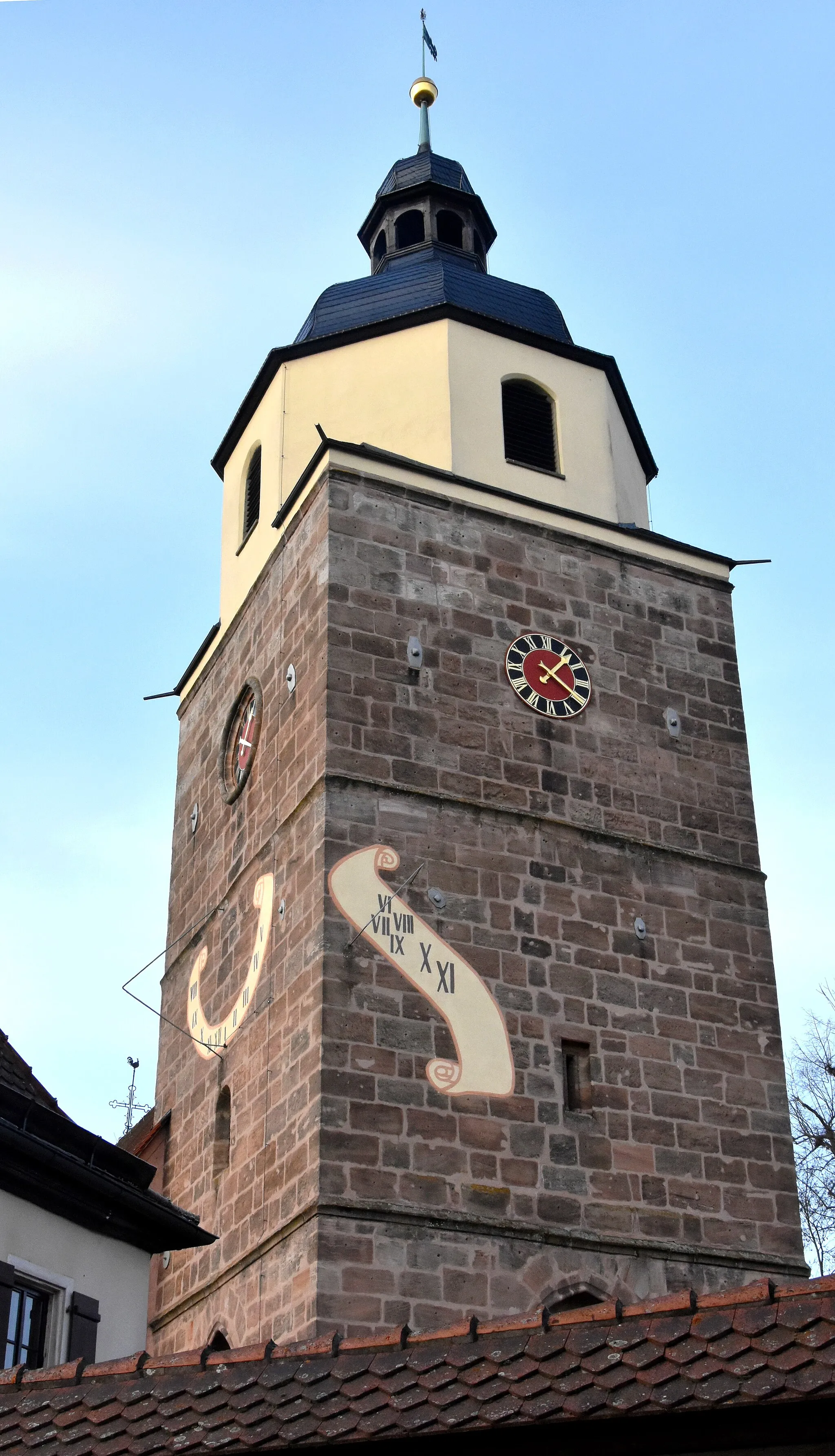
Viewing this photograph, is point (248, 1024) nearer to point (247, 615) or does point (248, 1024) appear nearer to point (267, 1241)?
point (267, 1241)

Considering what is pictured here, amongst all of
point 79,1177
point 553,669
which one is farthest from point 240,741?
point 79,1177

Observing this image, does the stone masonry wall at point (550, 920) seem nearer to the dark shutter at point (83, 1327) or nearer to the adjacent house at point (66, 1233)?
the adjacent house at point (66, 1233)

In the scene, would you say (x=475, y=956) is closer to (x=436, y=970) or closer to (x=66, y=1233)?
(x=436, y=970)

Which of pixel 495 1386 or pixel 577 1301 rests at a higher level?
pixel 577 1301

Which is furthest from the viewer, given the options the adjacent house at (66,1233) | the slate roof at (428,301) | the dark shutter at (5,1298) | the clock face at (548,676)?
the slate roof at (428,301)

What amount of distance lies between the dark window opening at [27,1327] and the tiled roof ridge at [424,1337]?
244cm

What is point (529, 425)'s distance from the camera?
64.1ft

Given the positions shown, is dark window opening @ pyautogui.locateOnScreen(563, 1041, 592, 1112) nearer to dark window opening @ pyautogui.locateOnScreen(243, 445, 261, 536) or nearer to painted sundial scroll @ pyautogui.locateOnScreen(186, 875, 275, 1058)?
painted sundial scroll @ pyautogui.locateOnScreen(186, 875, 275, 1058)

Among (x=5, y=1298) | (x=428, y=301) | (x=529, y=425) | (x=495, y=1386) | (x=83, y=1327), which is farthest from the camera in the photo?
(x=428, y=301)

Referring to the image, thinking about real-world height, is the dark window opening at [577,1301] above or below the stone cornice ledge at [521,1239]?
below

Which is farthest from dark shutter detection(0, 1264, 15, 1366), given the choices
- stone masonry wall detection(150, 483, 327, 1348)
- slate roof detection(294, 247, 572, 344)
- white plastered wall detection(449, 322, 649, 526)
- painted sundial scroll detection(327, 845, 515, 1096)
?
slate roof detection(294, 247, 572, 344)

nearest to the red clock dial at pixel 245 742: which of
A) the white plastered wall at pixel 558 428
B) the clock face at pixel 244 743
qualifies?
the clock face at pixel 244 743

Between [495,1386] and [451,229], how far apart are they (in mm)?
17049

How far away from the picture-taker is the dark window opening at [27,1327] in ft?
39.0
